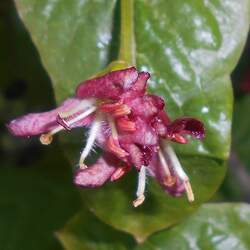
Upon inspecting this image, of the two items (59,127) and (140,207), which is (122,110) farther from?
(140,207)

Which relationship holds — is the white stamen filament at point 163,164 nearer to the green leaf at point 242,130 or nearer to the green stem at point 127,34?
the green stem at point 127,34

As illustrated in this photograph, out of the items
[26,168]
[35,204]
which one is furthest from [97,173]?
[26,168]

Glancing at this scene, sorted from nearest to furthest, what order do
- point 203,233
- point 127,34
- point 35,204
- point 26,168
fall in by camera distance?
point 127,34, point 203,233, point 35,204, point 26,168

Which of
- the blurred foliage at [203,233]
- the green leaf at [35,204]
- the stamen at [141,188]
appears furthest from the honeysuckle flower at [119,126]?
the green leaf at [35,204]

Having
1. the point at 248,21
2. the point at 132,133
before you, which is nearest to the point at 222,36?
the point at 248,21

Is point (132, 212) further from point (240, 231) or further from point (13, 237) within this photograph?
point (13, 237)

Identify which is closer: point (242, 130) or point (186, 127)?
point (186, 127)

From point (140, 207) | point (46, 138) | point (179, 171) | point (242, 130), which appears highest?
point (46, 138)

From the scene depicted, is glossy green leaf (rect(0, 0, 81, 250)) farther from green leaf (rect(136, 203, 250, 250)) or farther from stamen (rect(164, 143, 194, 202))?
stamen (rect(164, 143, 194, 202))
